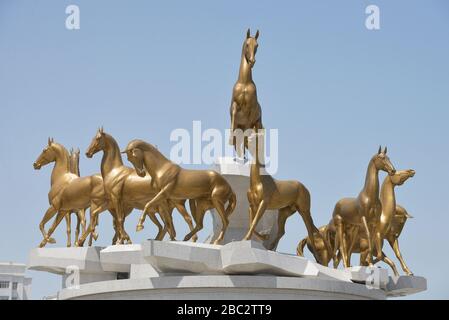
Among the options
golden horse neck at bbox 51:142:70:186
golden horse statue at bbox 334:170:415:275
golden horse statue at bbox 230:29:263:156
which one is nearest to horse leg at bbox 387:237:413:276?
golden horse statue at bbox 334:170:415:275

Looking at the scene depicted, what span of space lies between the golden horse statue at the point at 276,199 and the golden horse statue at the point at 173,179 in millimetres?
667

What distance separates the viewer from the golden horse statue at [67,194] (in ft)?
72.4

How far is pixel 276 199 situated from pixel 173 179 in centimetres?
260

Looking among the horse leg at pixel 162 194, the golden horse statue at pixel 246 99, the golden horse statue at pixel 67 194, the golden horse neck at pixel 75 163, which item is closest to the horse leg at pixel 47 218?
the golden horse statue at pixel 67 194

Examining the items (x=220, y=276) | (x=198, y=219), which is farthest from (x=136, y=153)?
(x=220, y=276)

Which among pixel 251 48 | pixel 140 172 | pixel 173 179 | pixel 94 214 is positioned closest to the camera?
pixel 173 179

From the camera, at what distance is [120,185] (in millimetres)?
21016

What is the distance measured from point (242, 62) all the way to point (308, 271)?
5051 mm

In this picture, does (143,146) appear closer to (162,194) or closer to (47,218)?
(162,194)

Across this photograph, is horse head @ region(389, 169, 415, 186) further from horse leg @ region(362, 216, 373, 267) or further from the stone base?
the stone base

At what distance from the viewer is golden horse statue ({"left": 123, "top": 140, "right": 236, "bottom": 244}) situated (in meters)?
19.3

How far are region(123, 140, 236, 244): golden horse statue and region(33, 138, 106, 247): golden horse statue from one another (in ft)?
9.21

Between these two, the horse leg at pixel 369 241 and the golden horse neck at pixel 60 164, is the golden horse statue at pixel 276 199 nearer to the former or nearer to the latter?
the horse leg at pixel 369 241
